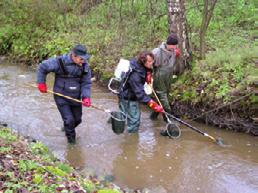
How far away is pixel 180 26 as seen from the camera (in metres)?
10.3

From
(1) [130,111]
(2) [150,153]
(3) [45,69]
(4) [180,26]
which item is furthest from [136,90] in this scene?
(4) [180,26]

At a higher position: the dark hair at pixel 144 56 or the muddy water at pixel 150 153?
the dark hair at pixel 144 56

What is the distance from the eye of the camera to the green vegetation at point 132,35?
9703 millimetres

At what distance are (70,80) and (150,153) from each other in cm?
213

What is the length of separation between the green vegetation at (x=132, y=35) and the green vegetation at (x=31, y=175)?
14.2 feet

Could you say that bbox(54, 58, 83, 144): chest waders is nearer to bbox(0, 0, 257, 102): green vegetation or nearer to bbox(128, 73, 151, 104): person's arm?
bbox(128, 73, 151, 104): person's arm

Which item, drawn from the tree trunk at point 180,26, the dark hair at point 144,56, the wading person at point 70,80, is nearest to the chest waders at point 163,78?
the dark hair at point 144,56

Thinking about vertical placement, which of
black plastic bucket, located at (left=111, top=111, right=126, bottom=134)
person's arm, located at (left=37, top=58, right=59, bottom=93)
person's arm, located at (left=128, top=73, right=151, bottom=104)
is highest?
person's arm, located at (left=37, top=58, right=59, bottom=93)

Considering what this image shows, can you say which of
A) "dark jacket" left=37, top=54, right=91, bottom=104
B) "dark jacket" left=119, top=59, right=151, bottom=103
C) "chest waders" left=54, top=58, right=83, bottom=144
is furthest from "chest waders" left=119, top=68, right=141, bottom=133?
"chest waders" left=54, top=58, right=83, bottom=144

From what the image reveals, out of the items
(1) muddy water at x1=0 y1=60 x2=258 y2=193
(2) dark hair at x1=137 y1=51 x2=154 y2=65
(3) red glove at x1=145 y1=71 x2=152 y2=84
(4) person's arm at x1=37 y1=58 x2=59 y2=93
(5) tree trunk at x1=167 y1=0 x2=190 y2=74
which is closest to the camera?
(1) muddy water at x1=0 y1=60 x2=258 y2=193

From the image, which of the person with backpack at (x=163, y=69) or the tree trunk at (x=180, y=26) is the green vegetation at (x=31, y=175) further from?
the tree trunk at (x=180, y=26)

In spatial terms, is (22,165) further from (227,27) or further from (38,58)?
(38,58)

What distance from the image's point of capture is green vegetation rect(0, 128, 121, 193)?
195 inches

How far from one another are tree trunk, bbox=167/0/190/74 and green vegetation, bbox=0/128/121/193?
15.6 feet
